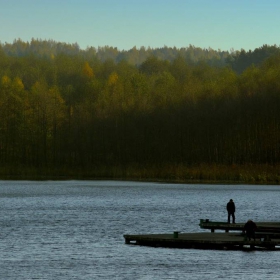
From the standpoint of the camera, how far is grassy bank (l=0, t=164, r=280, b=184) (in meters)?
102

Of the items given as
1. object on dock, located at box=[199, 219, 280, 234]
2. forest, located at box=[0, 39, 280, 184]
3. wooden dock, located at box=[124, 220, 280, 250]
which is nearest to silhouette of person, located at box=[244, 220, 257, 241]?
wooden dock, located at box=[124, 220, 280, 250]

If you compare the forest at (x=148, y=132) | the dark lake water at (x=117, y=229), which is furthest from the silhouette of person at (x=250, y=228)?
the forest at (x=148, y=132)

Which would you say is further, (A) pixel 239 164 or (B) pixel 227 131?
(B) pixel 227 131

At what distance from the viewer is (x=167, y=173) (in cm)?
11238

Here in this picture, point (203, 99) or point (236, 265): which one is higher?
point (203, 99)

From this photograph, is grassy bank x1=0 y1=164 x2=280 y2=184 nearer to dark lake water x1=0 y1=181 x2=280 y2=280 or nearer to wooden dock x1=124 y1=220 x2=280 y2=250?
dark lake water x1=0 y1=181 x2=280 y2=280

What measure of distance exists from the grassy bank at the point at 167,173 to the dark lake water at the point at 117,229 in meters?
1.81

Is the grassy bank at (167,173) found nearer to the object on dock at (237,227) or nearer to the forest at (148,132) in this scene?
the forest at (148,132)

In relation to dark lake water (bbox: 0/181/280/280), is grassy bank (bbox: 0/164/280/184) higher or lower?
higher

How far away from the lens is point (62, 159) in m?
139

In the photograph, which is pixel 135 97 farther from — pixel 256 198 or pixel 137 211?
pixel 137 211

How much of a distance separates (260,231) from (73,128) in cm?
9932

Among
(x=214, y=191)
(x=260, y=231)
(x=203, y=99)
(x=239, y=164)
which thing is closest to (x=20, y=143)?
(x=203, y=99)

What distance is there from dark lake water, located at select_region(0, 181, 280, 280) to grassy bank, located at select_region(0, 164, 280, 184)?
181cm
